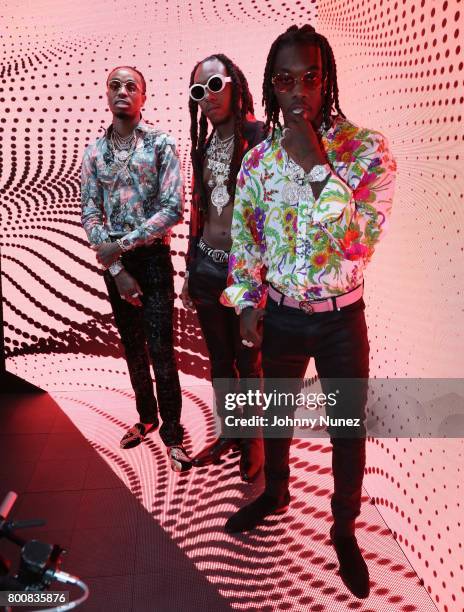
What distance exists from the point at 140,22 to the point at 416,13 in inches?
85.6

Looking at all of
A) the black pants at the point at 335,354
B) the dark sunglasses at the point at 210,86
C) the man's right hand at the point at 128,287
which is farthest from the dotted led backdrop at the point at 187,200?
the man's right hand at the point at 128,287

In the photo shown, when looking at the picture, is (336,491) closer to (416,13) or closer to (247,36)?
(416,13)

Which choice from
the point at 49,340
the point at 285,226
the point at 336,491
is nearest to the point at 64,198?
the point at 49,340

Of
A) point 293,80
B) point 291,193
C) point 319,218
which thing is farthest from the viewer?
point 291,193

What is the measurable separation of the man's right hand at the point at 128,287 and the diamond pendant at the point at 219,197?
22.2 inches

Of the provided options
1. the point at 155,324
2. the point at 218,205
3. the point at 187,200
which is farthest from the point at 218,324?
the point at 187,200

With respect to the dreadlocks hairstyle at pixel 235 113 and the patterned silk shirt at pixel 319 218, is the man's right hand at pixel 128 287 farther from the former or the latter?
the patterned silk shirt at pixel 319 218

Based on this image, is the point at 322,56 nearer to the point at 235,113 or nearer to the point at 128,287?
the point at 235,113

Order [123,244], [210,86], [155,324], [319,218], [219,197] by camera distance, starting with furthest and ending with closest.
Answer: [155,324], [123,244], [219,197], [210,86], [319,218]

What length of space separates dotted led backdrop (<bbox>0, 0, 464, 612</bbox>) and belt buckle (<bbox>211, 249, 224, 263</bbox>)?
0.69 m

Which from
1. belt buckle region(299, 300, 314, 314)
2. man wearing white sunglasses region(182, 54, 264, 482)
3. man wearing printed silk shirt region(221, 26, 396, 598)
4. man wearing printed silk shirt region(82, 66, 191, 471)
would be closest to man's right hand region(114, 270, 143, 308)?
man wearing printed silk shirt region(82, 66, 191, 471)

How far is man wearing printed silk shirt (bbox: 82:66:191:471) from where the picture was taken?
2.88m

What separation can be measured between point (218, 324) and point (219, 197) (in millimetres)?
609

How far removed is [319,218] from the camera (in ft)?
5.57
